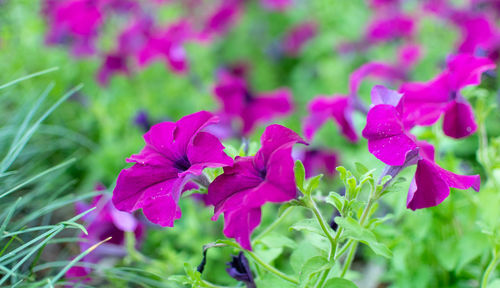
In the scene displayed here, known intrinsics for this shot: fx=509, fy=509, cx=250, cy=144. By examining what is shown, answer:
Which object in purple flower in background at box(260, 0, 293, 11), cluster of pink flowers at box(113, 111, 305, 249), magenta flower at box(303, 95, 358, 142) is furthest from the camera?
purple flower in background at box(260, 0, 293, 11)

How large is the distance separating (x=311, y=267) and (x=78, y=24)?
199 centimetres

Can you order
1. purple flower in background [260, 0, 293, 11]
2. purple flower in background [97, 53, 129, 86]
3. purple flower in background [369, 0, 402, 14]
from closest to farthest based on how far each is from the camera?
purple flower in background [97, 53, 129, 86] < purple flower in background [369, 0, 402, 14] < purple flower in background [260, 0, 293, 11]

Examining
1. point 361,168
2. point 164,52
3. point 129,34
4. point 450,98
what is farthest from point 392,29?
point 361,168

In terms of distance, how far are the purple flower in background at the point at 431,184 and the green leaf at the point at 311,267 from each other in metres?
0.15

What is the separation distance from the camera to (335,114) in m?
1.23

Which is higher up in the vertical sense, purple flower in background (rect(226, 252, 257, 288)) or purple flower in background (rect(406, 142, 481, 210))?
purple flower in background (rect(406, 142, 481, 210))

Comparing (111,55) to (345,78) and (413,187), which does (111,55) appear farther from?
(413,187)

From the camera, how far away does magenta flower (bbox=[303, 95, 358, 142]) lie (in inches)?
47.9

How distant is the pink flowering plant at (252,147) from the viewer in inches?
29.4

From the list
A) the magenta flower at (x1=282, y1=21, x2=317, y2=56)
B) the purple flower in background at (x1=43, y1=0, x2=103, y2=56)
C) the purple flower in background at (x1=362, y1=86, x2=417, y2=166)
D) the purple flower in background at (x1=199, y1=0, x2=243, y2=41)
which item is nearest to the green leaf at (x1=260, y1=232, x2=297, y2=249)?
the purple flower in background at (x1=362, y1=86, x2=417, y2=166)

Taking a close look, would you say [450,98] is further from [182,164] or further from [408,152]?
[182,164]

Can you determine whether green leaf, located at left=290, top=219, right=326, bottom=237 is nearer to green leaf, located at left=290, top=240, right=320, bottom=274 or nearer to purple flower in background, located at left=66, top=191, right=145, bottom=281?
green leaf, located at left=290, top=240, right=320, bottom=274

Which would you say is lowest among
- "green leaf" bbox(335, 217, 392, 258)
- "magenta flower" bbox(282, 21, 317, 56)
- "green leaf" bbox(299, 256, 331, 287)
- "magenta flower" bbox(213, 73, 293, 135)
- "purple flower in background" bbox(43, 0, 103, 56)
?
"magenta flower" bbox(282, 21, 317, 56)

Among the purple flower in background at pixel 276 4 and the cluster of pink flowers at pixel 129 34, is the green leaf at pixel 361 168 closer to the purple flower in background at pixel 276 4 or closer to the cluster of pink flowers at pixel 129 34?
the cluster of pink flowers at pixel 129 34
